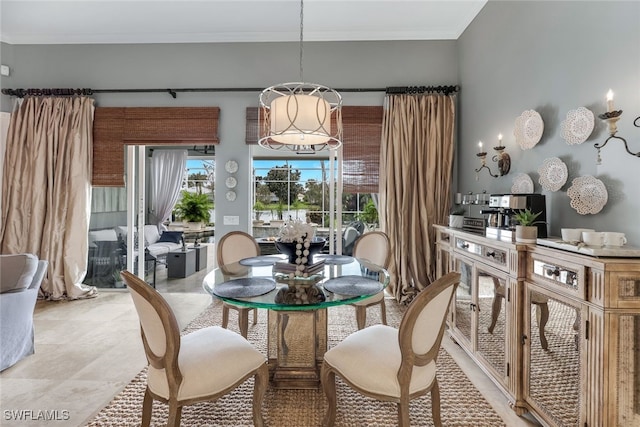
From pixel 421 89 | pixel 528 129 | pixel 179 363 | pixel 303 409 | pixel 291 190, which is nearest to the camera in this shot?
pixel 179 363

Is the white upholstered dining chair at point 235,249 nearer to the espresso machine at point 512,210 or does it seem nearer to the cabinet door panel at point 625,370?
the espresso machine at point 512,210

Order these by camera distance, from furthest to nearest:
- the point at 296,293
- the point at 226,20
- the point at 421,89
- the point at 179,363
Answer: the point at 421,89, the point at 226,20, the point at 296,293, the point at 179,363

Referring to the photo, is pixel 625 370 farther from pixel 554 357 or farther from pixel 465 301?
pixel 465 301

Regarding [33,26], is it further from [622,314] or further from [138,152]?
[622,314]

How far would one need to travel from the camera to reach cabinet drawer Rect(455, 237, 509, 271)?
190 centimetres

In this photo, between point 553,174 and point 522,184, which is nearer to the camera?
point 553,174

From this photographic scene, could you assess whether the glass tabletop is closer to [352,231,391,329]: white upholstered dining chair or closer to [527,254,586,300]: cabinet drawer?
[352,231,391,329]: white upholstered dining chair

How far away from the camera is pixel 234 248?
9.56 ft

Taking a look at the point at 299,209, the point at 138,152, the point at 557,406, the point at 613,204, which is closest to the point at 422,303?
the point at 557,406

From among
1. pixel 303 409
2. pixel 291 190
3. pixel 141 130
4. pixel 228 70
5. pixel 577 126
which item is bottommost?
pixel 303 409

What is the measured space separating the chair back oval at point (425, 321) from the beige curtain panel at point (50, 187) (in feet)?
13.6

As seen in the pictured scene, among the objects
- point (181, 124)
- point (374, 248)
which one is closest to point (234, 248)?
point (374, 248)

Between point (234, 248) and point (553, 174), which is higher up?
point (553, 174)

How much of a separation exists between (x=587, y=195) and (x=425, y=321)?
1.27m
